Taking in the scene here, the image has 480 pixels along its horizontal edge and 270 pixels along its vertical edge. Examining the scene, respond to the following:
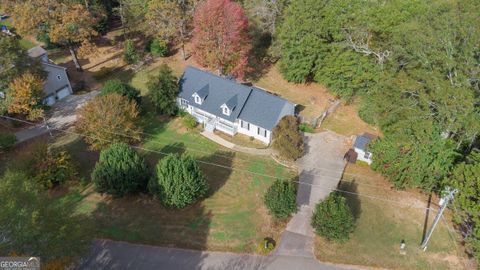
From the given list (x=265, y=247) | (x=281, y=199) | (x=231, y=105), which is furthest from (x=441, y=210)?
(x=231, y=105)

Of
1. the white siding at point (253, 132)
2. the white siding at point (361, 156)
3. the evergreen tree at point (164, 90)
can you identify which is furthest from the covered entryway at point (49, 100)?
the white siding at point (361, 156)

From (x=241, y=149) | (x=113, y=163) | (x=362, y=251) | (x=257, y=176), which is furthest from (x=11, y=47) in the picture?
(x=362, y=251)

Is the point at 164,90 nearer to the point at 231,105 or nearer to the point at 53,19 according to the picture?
the point at 231,105

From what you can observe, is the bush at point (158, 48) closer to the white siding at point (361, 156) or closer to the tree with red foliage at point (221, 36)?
the tree with red foliage at point (221, 36)

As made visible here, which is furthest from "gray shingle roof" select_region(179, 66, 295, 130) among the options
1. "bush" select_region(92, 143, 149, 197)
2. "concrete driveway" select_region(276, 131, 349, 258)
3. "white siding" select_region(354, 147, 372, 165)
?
"bush" select_region(92, 143, 149, 197)

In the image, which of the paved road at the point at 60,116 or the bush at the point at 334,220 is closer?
the bush at the point at 334,220
